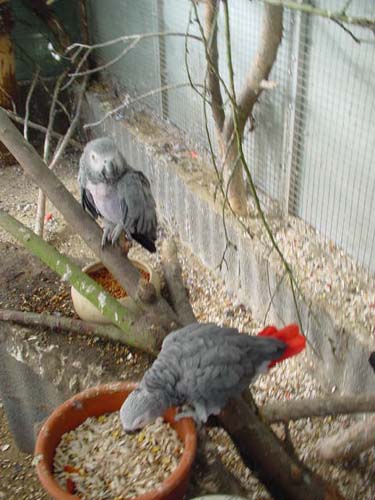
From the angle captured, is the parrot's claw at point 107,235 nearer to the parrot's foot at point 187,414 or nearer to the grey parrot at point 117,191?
the grey parrot at point 117,191

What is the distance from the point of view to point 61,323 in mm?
1663

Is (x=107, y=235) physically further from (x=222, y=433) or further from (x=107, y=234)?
(x=222, y=433)

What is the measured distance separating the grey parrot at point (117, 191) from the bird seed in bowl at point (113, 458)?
26.0 inches

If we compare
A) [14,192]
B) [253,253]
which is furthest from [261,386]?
[14,192]

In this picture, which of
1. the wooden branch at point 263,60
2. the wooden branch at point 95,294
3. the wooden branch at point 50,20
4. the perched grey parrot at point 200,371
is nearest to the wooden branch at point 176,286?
the wooden branch at point 95,294

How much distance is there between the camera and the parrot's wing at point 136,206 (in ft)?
6.06

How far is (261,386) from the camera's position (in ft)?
7.00

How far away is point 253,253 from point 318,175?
447 millimetres

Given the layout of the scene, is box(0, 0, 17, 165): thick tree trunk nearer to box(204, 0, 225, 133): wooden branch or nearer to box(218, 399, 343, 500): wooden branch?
box(204, 0, 225, 133): wooden branch

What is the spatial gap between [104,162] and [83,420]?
88cm

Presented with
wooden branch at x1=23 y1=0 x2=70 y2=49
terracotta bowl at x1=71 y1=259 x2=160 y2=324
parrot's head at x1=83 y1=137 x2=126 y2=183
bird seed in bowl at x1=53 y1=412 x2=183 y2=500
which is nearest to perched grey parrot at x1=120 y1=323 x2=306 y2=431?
bird seed in bowl at x1=53 y1=412 x2=183 y2=500

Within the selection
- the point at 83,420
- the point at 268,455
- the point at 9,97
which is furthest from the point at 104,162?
the point at 9,97

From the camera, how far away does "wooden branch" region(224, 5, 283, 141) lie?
1.93m

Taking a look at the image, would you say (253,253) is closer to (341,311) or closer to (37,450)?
(341,311)
